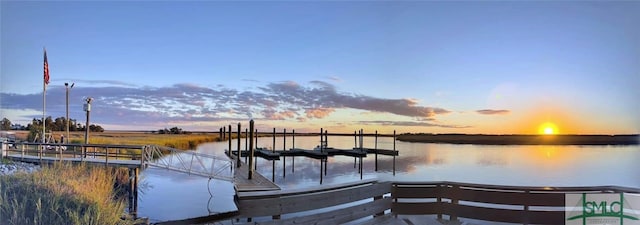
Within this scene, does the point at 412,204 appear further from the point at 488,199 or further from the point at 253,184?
the point at 253,184

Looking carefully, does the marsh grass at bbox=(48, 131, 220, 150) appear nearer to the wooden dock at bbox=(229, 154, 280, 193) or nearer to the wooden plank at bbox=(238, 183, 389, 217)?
the wooden dock at bbox=(229, 154, 280, 193)

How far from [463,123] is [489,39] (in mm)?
9927

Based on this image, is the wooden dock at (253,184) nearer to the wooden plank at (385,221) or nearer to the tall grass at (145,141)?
the wooden plank at (385,221)

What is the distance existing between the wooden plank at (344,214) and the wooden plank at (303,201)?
92 millimetres

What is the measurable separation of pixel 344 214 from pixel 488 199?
5.03 ft

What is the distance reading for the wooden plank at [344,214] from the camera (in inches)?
161

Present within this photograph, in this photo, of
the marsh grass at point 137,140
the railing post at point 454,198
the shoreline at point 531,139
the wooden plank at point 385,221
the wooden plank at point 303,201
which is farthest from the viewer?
the shoreline at point 531,139

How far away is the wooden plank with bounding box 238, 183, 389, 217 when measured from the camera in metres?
4.01

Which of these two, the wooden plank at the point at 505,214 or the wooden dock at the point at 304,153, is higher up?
the wooden plank at the point at 505,214

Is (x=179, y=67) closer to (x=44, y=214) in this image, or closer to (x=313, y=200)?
(x=44, y=214)

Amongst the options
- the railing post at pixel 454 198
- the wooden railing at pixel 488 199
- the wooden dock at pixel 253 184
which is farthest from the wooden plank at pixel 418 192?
the wooden dock at pixel 253 184

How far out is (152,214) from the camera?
1012cm

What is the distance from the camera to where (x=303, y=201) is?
4.19 m

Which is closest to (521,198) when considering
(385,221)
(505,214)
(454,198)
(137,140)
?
(505,214)
